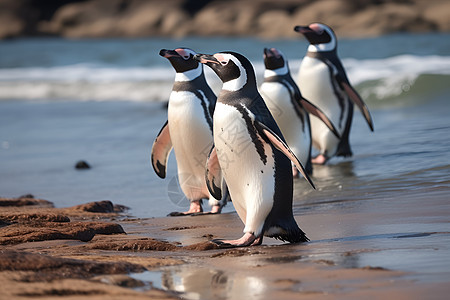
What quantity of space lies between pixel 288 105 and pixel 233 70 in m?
2.63

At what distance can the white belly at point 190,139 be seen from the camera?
5.07m

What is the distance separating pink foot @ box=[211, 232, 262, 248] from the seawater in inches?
47.8

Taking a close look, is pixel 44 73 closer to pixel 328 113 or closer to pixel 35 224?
pixel 328 113

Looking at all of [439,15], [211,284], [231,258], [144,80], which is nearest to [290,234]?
[231,258]

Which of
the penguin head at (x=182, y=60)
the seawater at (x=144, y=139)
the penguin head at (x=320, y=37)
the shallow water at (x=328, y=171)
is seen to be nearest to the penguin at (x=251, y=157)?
the shallow water at (x=328, y=171)

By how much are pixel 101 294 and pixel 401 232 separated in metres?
1.69

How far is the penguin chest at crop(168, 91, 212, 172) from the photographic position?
199 inches

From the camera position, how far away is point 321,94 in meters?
7.30

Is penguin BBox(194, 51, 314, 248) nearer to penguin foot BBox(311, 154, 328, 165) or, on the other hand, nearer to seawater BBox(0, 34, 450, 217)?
seawater BBox(0, 34, 450, 217)

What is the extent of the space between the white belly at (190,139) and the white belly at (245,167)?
1.27 m

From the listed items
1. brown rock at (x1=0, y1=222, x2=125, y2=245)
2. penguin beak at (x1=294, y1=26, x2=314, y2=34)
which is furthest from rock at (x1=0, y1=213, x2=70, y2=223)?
Result: penguin beak at (x1=294, y1=26, x2=314, y2=34)

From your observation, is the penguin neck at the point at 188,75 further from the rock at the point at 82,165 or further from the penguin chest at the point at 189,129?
the rock at the point at 82,165

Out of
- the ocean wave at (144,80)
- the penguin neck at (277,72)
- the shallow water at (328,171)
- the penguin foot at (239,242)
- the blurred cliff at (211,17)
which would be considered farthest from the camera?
the blurred cliff at (211,17)

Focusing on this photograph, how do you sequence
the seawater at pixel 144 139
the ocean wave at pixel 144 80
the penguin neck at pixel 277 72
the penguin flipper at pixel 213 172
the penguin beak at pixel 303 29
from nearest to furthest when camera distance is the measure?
1. the penguin flipper at pixel 213 172
2. the seawater at pixel 144 139
3. the penguin neck at pixel 277 72
4. the penguin beak at pixel 303 29
5. the ocean wave at pixel 144 80
